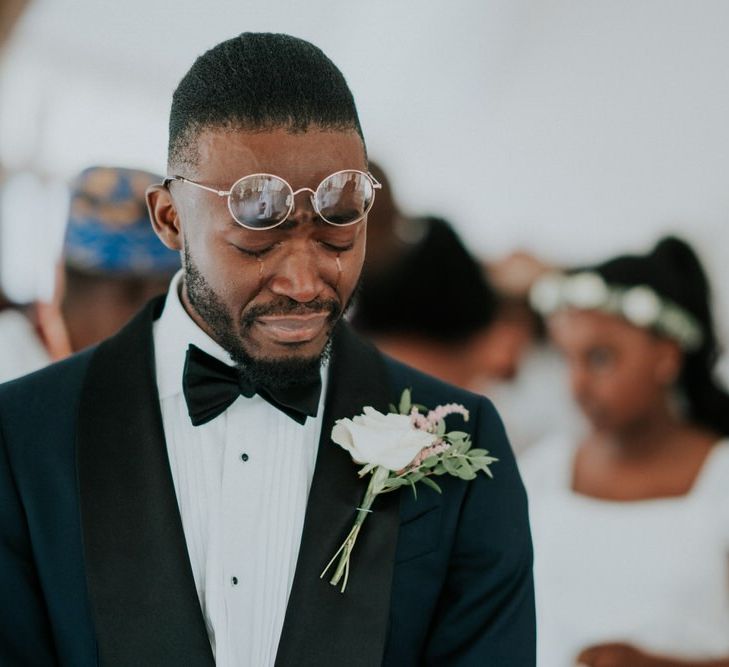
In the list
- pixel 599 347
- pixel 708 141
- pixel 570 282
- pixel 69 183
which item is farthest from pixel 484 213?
pixel 69 183

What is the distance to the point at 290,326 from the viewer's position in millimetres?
1268

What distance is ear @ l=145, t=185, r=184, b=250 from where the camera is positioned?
4.53 feet

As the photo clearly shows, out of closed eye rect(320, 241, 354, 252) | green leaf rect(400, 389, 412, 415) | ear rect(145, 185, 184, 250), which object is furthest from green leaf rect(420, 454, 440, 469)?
ear rect(145, 185, 184, 250)

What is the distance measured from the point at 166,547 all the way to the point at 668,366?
2.13 meters

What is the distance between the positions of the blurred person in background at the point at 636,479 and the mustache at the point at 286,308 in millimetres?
1885

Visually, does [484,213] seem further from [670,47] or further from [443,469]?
[443,469]

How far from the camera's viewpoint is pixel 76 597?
4.08 ft

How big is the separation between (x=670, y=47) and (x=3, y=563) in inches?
102

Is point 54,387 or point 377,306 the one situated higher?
point 54,387

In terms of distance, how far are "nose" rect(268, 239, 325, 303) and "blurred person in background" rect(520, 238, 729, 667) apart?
1.91 metres

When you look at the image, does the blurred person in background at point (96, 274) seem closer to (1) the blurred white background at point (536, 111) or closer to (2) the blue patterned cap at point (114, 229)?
(2) the blue patterned cap at point (114, 229)

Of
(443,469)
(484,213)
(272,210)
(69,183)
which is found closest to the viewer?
(272,210)

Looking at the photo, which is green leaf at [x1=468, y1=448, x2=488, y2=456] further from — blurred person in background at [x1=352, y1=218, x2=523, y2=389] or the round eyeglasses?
blurred person in background at [x1=352, y1=218, x2=523, y2=389]

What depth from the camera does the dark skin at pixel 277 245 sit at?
1.24 meters
